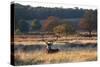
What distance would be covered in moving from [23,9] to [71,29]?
2.48 feet

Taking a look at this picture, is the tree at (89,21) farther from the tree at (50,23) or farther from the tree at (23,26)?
the tree at (23,26)

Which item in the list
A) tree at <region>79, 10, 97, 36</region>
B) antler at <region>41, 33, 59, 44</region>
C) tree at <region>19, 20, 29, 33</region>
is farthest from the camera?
tree at <region>79, 10, 97, 36</region>

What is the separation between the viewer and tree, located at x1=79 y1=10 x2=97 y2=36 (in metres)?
3.00

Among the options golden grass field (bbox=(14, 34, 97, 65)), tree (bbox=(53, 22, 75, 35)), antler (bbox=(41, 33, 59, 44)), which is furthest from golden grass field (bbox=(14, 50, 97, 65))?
tree (bbox=(53, 22, 75, 35))

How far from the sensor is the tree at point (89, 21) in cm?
300

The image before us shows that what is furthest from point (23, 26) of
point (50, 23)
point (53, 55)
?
point (53, 55)

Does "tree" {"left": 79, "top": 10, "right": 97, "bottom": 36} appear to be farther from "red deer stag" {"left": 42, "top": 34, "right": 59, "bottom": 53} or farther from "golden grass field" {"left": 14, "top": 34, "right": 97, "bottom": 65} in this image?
"red deer stag" {"left": 42, "top": 34, "right": 59, "bottom": 53}

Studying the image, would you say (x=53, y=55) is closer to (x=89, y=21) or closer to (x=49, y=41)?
(x=49, y=41)

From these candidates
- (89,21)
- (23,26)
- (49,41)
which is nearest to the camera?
(23,26)

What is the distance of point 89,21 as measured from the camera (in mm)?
3023

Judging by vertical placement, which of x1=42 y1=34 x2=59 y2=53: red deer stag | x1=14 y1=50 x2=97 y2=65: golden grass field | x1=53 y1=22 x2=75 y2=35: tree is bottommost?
x1=14 y1=50 x2=97 y2=65: golden grass field

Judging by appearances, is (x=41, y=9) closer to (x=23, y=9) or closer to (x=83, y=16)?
(x=23, y=9)

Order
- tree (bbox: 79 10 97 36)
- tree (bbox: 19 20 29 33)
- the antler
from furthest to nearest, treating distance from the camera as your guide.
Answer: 1. tree (bbox: 79 10 97 36)
2. the antler
3. tree (bbox: 19 20 29 33)

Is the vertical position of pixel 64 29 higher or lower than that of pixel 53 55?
higher
